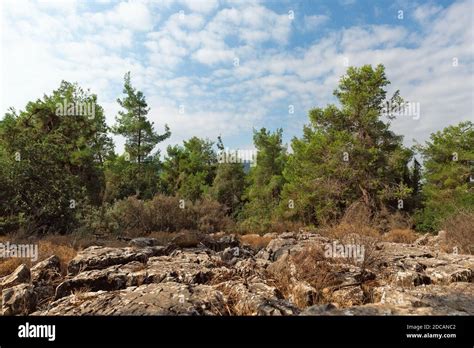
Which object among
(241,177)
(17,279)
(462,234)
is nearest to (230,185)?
(241,177)

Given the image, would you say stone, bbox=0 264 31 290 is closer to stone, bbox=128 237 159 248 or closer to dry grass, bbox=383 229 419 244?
stone, bbox=128 237 159 248

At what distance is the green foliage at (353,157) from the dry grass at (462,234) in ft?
25.4

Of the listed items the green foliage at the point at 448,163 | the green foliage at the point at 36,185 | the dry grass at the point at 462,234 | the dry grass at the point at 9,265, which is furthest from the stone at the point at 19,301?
the green foliage at the point at 448,163

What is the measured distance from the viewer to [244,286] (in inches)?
178

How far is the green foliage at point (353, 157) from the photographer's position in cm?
1733

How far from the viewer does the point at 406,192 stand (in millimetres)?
16875

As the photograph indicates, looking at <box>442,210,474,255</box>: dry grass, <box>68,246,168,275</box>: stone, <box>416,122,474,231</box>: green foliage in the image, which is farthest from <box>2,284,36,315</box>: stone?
<box>416,122,474,231</box>: green foliage

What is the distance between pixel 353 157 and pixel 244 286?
15.2 metres

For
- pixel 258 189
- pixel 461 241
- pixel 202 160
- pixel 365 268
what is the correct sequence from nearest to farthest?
pixel 365 268 < pixel 461 241 < pixel 258 189 < pixel 202 160

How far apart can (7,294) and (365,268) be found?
668cm

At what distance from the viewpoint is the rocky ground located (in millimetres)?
3559

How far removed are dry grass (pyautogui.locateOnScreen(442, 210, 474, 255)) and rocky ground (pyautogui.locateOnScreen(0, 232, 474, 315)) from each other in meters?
1.37
